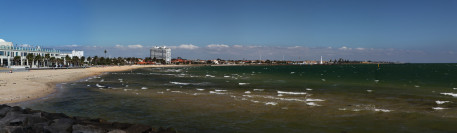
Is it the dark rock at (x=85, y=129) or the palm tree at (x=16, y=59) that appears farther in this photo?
the palm tree at (x=16, y=59)

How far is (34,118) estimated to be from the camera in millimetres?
12781

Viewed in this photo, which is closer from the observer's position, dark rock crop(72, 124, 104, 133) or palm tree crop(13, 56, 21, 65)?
dark rock crop(72, 124, 104, 133)

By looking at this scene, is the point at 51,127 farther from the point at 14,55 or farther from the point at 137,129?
the point at 14,55

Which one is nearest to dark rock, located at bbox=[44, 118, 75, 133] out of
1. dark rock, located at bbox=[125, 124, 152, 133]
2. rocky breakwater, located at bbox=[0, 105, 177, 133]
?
rocky breakwater, located at bbox=[0, 105, 177, 133]

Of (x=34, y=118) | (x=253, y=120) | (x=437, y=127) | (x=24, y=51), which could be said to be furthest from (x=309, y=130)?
(x=24, y=51)

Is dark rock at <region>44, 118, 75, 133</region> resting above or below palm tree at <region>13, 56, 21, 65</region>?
below

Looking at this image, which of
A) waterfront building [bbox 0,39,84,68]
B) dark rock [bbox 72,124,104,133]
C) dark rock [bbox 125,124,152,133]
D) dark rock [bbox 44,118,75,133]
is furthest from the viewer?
waterfront building [bbox 0,39,84,68]

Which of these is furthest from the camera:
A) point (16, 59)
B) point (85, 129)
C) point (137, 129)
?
point (16, 59)

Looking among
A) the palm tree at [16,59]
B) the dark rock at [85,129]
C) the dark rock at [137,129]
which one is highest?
the palm tree at [16,59]

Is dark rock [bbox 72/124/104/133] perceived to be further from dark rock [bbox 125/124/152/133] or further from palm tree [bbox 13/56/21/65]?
palm tree [bbox 13/56/21/65]

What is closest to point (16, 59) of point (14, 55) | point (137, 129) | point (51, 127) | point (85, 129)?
point (14, 55)

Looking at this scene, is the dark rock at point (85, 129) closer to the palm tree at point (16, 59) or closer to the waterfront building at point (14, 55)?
the waterfront building at point (14, 55)

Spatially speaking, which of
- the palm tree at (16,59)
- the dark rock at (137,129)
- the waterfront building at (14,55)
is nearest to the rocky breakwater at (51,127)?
the dark rock at (137,129)

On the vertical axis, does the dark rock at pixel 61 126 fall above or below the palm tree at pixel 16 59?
below
